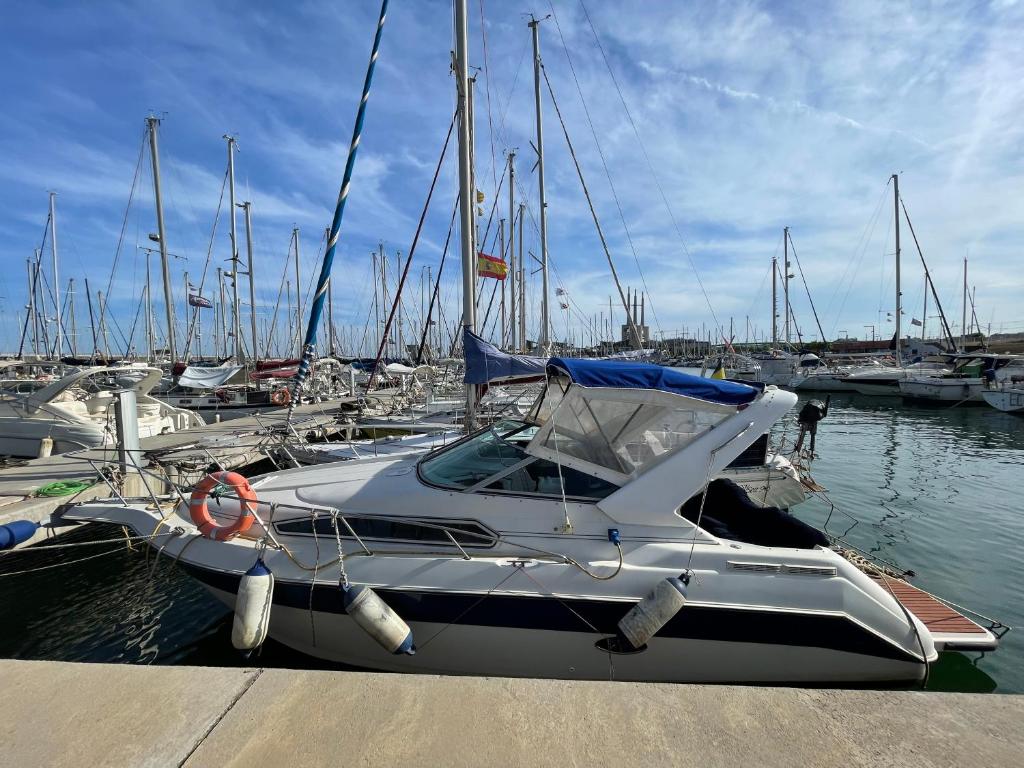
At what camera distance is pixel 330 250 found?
708 cm

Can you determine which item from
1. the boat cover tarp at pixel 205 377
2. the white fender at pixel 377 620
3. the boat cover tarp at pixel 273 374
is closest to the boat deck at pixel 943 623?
the white fender at pixel 377 620

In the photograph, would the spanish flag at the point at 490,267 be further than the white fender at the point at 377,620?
Yes

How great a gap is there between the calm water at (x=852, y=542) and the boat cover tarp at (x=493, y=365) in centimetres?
372

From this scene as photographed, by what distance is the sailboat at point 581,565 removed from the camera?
3582 mm

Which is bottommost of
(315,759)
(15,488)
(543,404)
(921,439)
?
(921,439)

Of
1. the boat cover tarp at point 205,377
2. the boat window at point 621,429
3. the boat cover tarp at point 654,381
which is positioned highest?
the boat cover tarp at point 654,381

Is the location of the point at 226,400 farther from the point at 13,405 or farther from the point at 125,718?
the point at 125,718

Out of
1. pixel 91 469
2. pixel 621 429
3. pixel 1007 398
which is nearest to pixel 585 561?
pixel 621 429

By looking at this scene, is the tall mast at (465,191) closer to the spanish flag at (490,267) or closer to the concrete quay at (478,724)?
the spanish flag at (490,267)

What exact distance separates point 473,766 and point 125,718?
140cm

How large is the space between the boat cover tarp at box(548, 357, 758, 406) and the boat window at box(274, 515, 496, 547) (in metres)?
1.41

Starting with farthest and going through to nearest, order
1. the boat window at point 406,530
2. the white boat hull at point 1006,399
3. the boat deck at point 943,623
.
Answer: the white boat hull at point 1006,399, the boat window at point 406,530, the boat deck at point 943,623

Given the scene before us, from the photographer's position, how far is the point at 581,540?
392cm

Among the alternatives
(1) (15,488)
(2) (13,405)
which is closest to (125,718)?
(1) (15,488)
